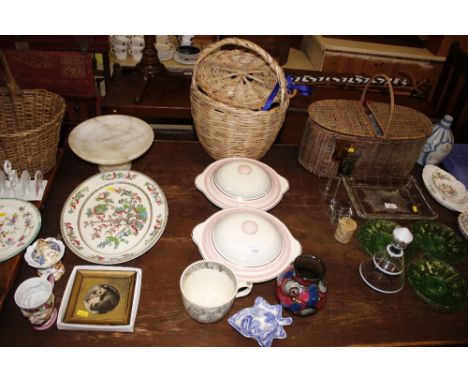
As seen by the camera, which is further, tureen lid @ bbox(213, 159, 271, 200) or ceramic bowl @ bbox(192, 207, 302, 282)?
tureen lid @ bbox(213, 159, 271, 200)

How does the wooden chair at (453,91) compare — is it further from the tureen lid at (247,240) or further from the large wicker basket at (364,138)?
the tureen lid at (247,240)

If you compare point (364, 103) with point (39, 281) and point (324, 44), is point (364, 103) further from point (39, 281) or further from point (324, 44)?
point (324, 44)

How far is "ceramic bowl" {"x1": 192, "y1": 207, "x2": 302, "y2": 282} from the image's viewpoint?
1.02 m

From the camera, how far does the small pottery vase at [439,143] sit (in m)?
1.54

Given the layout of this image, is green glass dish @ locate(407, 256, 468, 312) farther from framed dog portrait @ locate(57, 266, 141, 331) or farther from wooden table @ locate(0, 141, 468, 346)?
framed dog portrait @ locate(57, 266, 141, 331)

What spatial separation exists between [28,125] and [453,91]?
230 cm

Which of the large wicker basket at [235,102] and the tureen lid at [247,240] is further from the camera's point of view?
the large wicker basket at [235,102]

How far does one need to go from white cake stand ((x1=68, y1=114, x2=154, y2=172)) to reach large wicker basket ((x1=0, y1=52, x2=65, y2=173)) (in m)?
0.09

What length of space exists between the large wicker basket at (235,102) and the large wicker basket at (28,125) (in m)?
0.53

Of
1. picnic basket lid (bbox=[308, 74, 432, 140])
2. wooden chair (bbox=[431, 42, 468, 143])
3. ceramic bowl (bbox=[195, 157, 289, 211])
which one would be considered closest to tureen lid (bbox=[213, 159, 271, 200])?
ceramic bowl (bbox=[195, 157, 289, 211])

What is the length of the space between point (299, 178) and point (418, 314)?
25.9 inches

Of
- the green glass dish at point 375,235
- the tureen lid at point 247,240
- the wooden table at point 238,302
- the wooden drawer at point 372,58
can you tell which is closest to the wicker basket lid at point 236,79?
the wooden table at point 238,302

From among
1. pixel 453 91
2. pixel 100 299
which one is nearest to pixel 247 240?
pixel 100 299

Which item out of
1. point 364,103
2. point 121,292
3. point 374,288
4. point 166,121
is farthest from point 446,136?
point 166,121
